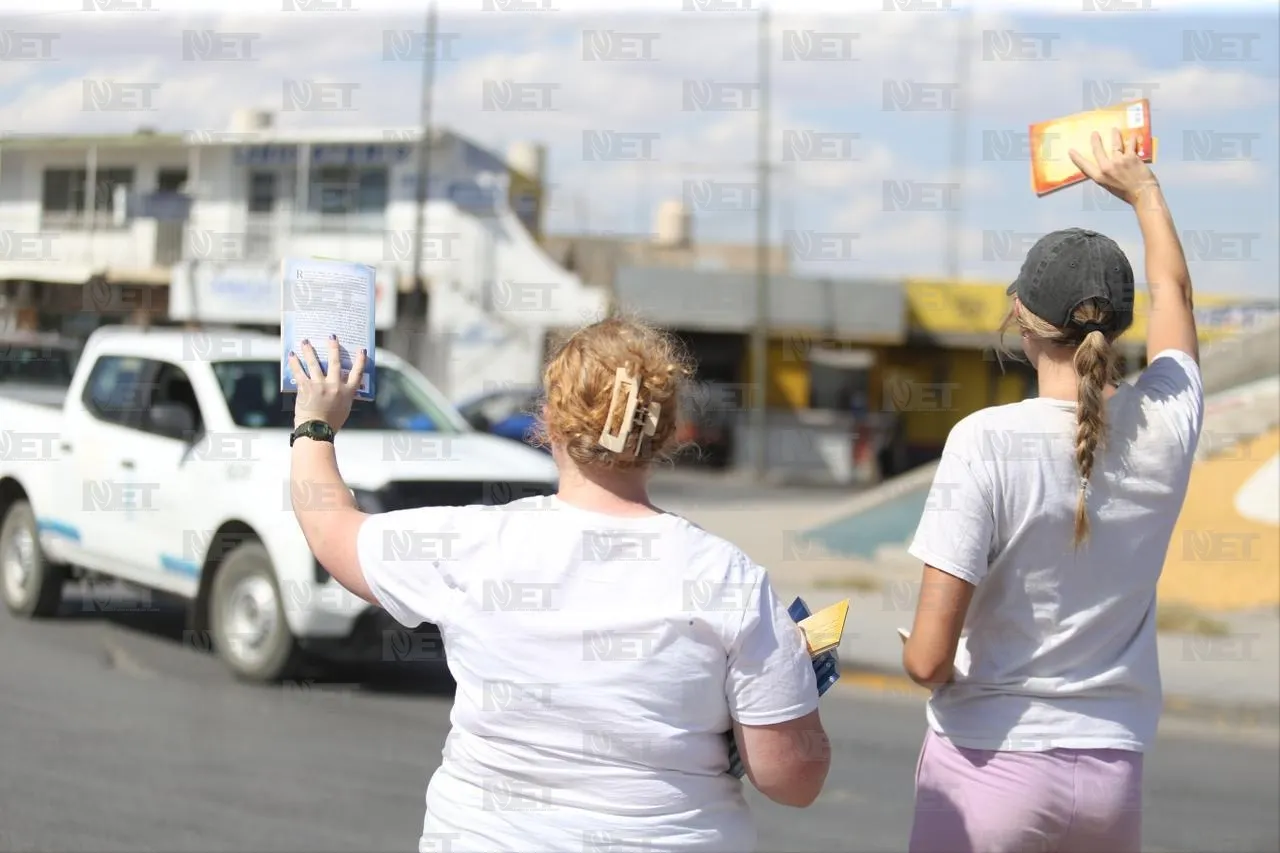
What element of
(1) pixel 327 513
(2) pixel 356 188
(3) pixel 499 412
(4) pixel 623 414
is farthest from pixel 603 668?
(2) pixel 356 188

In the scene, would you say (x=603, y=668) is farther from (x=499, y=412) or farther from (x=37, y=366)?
(x=499, y=412)

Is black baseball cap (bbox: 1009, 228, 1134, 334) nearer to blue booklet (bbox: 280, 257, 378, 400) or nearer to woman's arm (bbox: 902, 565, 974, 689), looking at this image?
woman's arm (bbox: 902, 565, 974, 689)

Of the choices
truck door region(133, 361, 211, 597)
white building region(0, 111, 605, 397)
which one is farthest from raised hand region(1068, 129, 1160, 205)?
white building region(0, 111, 605, 397)

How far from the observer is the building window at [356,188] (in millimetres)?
36094

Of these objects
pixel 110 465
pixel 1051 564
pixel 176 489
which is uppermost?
pixel 1051 564

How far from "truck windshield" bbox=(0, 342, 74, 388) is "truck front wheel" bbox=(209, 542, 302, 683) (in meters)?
2.78

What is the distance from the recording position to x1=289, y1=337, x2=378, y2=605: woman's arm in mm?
2598

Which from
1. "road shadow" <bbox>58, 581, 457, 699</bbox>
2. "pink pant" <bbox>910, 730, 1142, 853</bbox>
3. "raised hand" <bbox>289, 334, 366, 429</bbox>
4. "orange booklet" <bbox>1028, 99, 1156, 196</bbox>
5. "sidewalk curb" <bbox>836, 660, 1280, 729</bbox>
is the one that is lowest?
"sidewalk curb" <bbox>836, 660, 1280, 729</bbox>

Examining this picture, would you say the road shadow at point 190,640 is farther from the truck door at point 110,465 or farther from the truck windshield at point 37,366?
the truck windshield at point 37,366

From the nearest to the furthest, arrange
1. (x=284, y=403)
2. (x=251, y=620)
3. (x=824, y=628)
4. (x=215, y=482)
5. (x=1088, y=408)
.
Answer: (x=824, y=628), (x=1088, y=408), (x=251, y=620), (x=215, y=482), (x=284, y=403)

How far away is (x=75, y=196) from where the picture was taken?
977 centimetres

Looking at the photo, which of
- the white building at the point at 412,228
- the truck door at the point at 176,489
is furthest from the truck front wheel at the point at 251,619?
the white building at the point at 412,228

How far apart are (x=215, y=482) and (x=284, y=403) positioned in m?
0.65

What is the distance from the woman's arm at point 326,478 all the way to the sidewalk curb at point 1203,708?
653cm
